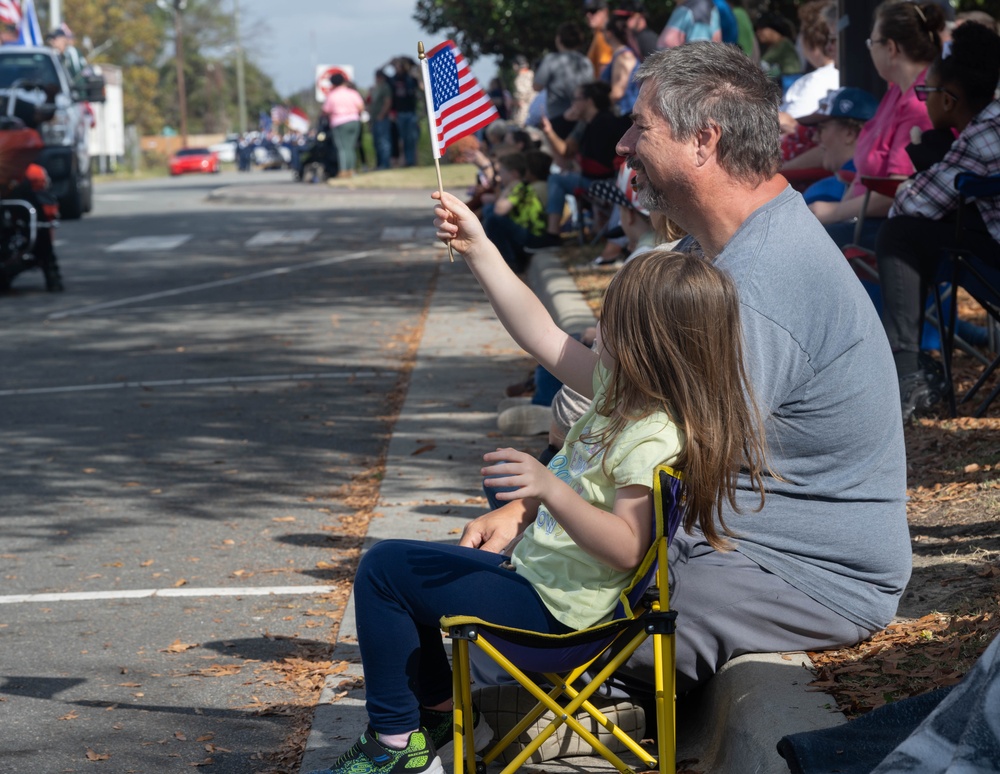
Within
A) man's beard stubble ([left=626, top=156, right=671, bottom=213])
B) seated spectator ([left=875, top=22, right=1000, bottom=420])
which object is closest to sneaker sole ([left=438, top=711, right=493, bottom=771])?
man's beard stubble ([left=626, top=156, right=671, bottom=213])

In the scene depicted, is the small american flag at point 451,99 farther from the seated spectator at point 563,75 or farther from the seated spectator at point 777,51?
the seated spectator at point 563,75

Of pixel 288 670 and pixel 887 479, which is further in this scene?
pixel 288 670

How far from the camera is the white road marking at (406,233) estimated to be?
62.1 feet

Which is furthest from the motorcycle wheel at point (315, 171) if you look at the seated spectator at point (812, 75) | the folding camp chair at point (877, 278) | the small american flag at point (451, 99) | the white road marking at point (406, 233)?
the small american flag at point (451, 99)

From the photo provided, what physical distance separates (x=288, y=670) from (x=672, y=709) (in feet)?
5.52

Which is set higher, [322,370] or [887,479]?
[887,479]

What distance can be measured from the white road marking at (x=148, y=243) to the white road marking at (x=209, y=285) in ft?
10.1

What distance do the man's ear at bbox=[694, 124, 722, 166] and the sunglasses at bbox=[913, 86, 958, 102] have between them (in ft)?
11.6

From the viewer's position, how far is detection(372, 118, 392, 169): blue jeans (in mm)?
33375

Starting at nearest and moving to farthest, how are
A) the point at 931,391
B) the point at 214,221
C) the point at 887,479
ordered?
the point at 887,479 → the point at 931,391 → the point at 214,221

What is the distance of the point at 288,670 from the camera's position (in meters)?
4.36

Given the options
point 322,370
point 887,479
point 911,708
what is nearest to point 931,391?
point 887,479

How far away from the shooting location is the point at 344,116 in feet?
102

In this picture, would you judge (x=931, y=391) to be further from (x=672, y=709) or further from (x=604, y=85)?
(x=604, y=85)
